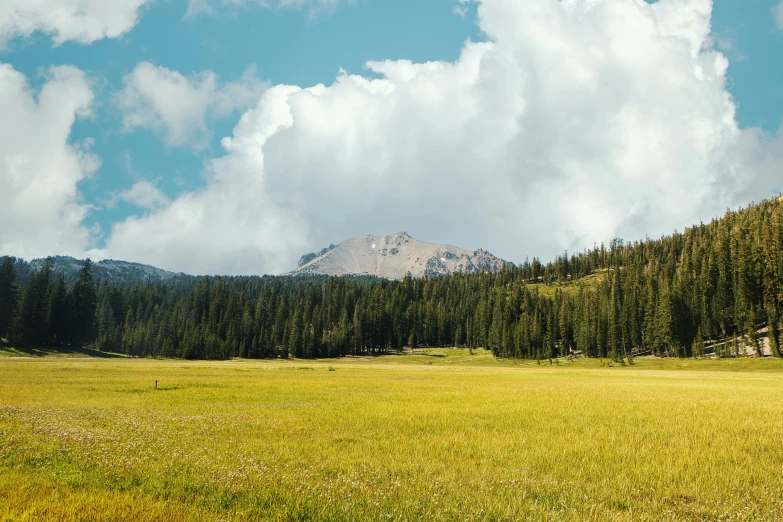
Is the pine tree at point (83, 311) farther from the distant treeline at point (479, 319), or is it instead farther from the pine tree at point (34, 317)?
the pine tree at point (34, 317)

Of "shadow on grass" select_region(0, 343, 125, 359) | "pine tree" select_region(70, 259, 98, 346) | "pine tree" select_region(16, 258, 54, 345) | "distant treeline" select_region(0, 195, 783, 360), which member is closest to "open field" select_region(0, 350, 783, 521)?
"distant treeline" select_region(0, 195, 783, 360)

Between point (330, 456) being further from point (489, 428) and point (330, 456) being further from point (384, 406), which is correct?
point (384, 406)

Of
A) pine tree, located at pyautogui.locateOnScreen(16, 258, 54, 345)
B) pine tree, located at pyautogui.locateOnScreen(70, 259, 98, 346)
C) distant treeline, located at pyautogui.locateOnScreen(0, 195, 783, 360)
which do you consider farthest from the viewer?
pine tree, located at pyautogui.locateOnScreen(70, 259, 98, 346)

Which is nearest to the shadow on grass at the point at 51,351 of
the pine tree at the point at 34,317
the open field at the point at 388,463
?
the pine tree at the point at 34,317

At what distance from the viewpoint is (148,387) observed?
1372 inches

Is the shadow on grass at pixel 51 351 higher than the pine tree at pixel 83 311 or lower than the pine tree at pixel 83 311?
lower

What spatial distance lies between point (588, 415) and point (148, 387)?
32.3 metres

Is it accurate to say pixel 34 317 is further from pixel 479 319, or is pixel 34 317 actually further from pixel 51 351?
pixel 479 319

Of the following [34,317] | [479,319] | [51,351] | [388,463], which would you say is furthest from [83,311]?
[388,463]

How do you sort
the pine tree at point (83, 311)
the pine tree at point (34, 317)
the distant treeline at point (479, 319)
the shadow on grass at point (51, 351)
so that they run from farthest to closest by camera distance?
1. the pine tree at point (83, 311)
2. the pine tree at point (34, 317)
3. the distant treeline at point (479, 319)
4. the shadow on grass at point (51, 351)

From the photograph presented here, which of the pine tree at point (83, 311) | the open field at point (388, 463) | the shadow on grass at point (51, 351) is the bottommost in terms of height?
the shadow on grass at point (51, 351)

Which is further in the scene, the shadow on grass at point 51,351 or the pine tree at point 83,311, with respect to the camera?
the pine tree at point 83,311

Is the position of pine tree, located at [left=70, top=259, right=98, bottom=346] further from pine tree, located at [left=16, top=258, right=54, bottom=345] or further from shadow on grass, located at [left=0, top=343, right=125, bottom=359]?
pine tree, located at [left=16, top=258, right=54, bottom=345]

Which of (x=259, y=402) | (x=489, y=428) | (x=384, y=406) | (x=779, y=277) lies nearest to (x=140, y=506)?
(x=489, y=428)
